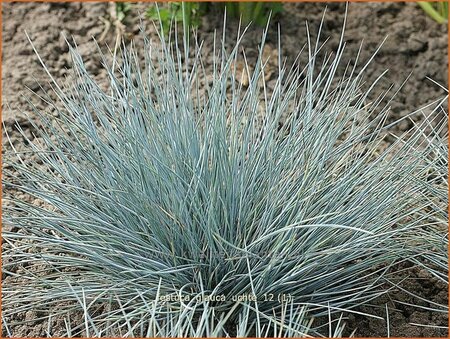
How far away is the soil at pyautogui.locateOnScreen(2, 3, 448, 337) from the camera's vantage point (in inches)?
130

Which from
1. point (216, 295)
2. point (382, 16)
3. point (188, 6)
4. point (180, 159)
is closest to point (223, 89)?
point (180, 159)

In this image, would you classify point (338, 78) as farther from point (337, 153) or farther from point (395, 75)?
point (337, 153)

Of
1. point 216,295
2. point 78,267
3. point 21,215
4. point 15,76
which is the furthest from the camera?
point 15,76

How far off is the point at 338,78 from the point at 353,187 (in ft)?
3.93

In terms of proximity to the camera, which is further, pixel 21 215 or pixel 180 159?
pixel 21 215

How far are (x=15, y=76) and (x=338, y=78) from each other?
132 centimetres

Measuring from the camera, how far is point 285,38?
3.53 m

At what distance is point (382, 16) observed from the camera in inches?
148

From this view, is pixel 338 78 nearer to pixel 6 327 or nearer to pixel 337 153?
pixel 337 153

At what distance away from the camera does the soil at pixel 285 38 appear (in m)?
3.31

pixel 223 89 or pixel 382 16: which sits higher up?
pixel 223 89

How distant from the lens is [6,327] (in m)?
2.15

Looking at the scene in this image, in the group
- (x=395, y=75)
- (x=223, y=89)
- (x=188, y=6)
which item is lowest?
(x=395, y=75)

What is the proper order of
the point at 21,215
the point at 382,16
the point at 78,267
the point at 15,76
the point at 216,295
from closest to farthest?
the point at 216,295
the point at 78,267
the point at 21,215
the point at 15,76
the point at 382,16
